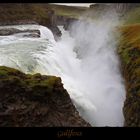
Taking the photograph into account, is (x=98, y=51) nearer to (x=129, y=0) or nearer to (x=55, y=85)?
(x=55, y=85)

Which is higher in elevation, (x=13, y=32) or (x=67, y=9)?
(x=67, y=9)

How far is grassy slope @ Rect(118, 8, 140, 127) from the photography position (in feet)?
29.0

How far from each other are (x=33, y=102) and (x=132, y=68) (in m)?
4.09

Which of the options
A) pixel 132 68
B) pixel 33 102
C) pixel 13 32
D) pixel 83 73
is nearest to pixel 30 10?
pixel 13 32

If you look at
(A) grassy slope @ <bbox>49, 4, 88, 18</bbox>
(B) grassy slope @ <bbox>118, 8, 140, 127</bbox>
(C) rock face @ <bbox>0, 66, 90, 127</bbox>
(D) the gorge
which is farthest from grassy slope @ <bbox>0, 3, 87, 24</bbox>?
(B) grassy slope @ <bbox>118, 8, 140, 127</bbox>

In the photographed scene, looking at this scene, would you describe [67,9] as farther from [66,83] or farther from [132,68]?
[132,68]

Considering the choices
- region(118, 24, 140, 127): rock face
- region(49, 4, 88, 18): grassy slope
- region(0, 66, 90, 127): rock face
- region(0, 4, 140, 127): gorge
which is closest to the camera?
region(0, 66, 90, 127): rock face

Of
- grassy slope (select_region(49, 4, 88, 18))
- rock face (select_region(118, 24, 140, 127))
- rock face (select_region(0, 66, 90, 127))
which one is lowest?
rock face (select_region(118, 24, 140, 127))

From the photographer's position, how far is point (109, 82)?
10.9 metres

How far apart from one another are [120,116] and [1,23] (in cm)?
949

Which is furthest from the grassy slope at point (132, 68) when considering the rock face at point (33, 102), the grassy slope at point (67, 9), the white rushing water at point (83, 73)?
the grassy slope at point (67, 9)

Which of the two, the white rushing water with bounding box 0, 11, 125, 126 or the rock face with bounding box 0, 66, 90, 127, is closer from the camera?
the rock face with bounding box 0, 66, 90, 127

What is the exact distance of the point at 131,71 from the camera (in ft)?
34.3

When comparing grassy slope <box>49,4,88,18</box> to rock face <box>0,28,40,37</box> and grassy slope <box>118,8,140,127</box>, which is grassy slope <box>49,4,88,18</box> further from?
rock face <box>0,28,40,37</box>
